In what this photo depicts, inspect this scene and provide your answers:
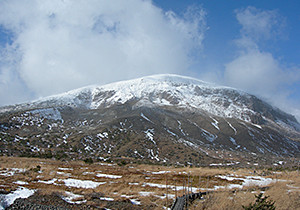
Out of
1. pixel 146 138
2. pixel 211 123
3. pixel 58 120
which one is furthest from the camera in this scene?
pixel 211 123

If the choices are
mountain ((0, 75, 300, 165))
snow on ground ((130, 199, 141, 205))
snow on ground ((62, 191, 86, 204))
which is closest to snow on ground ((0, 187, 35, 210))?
snow on ground ((62, 191, 86, 204))

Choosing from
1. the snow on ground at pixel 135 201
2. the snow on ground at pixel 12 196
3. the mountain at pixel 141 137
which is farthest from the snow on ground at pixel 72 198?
the mountain at pixel 141 137

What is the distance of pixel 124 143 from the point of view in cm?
9250

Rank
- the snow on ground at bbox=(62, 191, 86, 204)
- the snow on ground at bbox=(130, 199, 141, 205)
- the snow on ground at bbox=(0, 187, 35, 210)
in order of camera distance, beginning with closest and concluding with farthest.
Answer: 1. the snow on ground at bbox=(0, 187, 35, 210)
2. the snow on ground at bbox=(62, 191, 86, 204)
3. the snow on ground at bbox=(130, 199, 141, 205)

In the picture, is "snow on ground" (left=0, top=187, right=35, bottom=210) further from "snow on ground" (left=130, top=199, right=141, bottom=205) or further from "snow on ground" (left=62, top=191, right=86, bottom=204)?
"snow on ground" (left=130, top=199, right=141, bottom=205)

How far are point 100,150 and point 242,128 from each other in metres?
121

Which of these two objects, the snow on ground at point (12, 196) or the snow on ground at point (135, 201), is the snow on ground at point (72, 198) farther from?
the snow on ground at point (135, 201)

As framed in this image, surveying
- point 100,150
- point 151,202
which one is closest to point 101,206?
point 151,202

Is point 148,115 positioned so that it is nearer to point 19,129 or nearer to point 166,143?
point 166,143

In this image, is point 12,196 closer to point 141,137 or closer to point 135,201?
point 135,201

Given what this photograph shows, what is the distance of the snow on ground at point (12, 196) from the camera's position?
34.4 ft

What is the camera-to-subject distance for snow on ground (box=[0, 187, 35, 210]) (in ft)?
34.4

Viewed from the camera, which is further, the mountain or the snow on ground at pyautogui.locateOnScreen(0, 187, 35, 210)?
the mountain

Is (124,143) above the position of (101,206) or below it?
above
